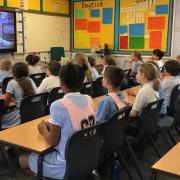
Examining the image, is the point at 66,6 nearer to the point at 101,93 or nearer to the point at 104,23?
the point at 104,23

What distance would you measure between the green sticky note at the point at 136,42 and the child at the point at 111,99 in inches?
197

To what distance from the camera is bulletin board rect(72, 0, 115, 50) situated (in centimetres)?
808

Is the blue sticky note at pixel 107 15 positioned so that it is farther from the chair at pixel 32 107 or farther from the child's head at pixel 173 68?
the chair at pixel 32 107

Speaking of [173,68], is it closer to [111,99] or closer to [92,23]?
[111,99]

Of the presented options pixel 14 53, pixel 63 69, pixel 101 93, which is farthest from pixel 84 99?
pixel 14 53

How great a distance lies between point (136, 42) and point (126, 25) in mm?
521

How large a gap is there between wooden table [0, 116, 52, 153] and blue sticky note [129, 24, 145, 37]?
5.66m

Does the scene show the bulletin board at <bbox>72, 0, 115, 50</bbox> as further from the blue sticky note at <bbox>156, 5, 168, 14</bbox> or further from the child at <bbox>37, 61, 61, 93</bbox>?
the child at <bbox>37, 61, 61, 93</bbox>

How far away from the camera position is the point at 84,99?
2.22 m

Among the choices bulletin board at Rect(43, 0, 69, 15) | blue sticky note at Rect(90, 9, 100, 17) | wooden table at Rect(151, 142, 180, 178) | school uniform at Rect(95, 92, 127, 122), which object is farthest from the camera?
blue sticky note at Rect(90, 9, 100, 17)

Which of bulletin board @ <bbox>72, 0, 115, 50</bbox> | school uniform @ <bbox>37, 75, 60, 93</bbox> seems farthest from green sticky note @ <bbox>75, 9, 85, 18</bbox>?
school uniform @ <bbox>37, 75, 60, 93</bbox>

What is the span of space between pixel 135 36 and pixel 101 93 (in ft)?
10.9

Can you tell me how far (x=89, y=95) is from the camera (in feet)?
13.9

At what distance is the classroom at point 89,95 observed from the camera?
2.09 m
